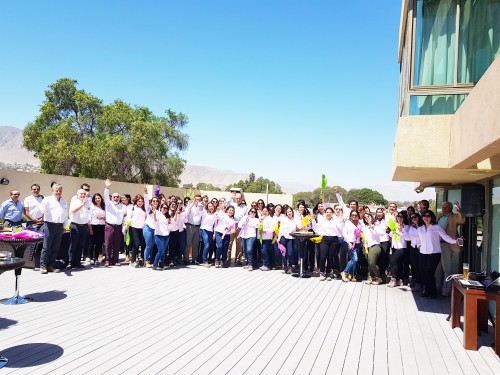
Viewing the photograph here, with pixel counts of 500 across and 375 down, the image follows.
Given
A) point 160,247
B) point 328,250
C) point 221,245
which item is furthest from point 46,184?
point 328,250

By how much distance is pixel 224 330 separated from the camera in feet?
17.8

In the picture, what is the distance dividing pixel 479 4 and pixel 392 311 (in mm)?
5156

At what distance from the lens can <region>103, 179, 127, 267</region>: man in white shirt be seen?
964cm

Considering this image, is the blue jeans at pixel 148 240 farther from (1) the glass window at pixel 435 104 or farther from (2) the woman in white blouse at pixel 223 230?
(1) the glass window at pixel 435 104

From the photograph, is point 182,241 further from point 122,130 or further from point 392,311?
point 122,130

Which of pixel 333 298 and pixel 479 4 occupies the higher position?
pixel 479 4

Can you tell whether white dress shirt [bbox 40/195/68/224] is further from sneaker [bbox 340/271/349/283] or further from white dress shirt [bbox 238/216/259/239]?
sneaker [bbox 340/271/349/283]

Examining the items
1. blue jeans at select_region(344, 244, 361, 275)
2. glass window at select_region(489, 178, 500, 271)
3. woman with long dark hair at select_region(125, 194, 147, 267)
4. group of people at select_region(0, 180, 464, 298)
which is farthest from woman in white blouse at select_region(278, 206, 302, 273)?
glass window at select_region(489, 178, 500, 271)

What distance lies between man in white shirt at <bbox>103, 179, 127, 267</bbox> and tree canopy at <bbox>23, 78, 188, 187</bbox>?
23.6 metres

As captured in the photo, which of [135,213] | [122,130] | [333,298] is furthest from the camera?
[122,130]

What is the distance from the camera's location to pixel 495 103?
3.64 m

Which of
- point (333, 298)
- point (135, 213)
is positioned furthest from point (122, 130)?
point (333, 298)

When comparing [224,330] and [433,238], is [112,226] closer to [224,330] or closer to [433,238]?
[224,330]

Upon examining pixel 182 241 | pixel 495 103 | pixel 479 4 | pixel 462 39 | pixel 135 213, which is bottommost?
pixel 182 241
